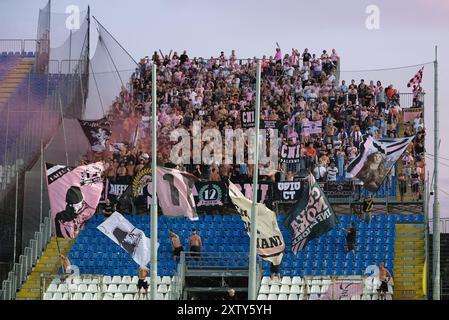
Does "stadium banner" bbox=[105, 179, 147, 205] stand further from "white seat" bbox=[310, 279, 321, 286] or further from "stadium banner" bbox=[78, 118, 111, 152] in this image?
"white seat" bbox=[310, 279, 321, 286]

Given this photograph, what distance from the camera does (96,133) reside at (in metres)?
40.3

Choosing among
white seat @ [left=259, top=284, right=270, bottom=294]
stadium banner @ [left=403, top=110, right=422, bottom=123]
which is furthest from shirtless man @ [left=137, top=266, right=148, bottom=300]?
stadium banner @ [left=403, top=110, right=422, bottom=123]

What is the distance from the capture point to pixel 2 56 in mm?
44375

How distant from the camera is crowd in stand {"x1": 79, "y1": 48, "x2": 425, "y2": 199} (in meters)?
39.2

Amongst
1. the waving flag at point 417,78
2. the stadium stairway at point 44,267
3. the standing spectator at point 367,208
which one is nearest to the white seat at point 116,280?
the stadium stairway at point 44,267

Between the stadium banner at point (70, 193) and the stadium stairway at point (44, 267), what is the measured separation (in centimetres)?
67

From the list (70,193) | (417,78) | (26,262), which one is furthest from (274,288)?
(417,78)

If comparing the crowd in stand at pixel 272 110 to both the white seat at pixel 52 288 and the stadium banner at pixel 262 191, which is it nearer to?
the stadium banner at pixel 262 191

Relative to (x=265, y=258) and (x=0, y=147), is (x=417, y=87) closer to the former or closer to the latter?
(x=265, y=258)

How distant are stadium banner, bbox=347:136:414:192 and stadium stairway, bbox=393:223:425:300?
1.48 metres

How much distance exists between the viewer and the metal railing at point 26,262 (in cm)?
3700
